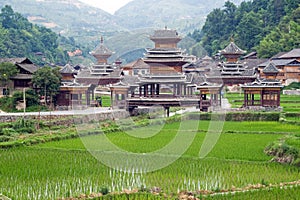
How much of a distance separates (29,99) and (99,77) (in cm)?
962

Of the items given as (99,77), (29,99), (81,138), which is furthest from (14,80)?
(81,138)

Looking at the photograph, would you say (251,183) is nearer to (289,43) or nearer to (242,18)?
(289,43)

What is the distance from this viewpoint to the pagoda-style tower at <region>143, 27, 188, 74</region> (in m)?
43.6

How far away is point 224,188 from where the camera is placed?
55.9 ft

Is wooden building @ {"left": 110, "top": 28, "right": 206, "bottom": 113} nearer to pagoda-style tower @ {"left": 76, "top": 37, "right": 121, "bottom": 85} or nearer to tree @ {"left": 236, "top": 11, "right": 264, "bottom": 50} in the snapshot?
pagoda-style tower @ {"left": 76, "top": 37, "right": 121, "bottom": 85}

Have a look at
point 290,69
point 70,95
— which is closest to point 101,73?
point 70,95

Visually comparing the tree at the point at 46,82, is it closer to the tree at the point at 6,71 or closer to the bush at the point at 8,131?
the tree at the point at 6,71

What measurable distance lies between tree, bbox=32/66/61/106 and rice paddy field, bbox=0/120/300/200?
14.8 metres

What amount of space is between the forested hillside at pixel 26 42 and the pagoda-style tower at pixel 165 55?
33075mm

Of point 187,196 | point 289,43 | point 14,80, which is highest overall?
point 289,43

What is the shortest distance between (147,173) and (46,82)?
76.4ft

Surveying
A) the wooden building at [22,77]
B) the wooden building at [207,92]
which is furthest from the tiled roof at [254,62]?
the wooden building at [22,77]

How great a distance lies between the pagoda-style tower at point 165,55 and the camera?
43.6 m

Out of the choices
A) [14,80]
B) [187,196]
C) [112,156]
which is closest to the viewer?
[187,196]
